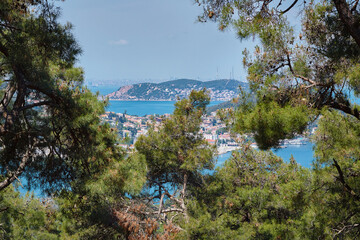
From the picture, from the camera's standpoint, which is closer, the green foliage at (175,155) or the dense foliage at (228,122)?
the dense foliage at (228,122)

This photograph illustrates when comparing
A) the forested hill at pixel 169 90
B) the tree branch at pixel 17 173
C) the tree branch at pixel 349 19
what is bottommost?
the tree branch at pixel 17 173

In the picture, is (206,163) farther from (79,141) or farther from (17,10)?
(17,10)

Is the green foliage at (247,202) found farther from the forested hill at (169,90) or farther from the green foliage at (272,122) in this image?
the forested hill at (169,90)

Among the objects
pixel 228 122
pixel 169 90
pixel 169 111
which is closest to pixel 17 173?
pixel 228 122

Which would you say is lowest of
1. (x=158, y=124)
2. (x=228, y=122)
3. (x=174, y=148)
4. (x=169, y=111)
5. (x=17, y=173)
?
(x=169, y=111)

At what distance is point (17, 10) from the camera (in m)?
2.48

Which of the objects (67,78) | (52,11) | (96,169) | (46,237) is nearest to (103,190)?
(96,169)

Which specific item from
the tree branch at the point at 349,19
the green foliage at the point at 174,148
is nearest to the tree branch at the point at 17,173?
the green foliage at the point at 174,148

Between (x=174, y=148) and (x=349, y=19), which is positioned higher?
(x=349, y=19)

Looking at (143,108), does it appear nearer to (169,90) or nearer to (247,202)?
(169,90)

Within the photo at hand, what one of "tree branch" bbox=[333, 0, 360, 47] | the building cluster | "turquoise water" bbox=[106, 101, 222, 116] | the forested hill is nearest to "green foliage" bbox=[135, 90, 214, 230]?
the building cluster

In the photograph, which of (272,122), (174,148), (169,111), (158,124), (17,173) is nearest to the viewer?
(272,122)

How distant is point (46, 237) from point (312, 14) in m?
5.80

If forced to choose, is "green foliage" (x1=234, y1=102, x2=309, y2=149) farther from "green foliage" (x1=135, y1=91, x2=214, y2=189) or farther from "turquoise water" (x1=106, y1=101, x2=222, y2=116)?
"turquoise water" (x1=106, y1=101, x2=222, y2=116)
